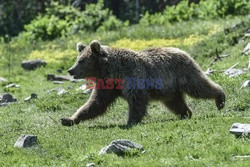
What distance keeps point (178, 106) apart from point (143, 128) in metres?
2.42

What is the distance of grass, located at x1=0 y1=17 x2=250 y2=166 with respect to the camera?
7879 millimetres

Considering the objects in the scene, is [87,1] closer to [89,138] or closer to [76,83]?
[76,83]

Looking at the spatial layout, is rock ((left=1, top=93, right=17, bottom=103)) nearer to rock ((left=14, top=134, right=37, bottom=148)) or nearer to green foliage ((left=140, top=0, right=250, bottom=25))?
rock ((left=14, top=134, right=37, bottom=148))

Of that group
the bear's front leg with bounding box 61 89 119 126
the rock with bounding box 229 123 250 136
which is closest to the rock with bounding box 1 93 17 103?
the bear's front leg with bounding box 61 89 119 126

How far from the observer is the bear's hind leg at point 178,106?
12.1 meters

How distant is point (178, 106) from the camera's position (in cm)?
1222

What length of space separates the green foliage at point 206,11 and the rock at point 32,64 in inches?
315

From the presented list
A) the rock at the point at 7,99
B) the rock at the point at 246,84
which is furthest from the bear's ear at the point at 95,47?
the rock at the point at 7,99

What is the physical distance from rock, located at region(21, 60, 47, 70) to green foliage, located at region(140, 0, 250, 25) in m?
7.99

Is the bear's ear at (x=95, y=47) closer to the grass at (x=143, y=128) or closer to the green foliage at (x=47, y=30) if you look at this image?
the grass at (x=143, y=128)

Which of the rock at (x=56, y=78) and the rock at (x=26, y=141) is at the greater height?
the rock at (x=26, y=141)

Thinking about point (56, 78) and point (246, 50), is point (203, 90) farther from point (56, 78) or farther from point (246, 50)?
point (56, 78)

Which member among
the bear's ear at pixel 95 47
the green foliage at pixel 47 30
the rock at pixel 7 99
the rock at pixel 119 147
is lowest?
the green foliage at pixel 47 30

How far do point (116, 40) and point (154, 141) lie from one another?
17688mm
